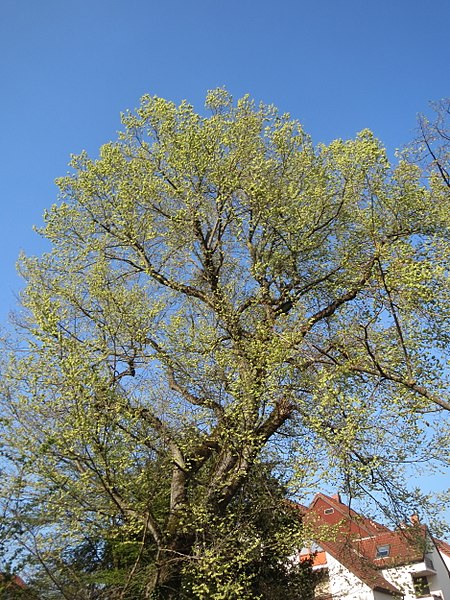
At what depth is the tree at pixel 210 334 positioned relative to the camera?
444 inches

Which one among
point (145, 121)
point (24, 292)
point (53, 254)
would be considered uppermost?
point (145, 121)

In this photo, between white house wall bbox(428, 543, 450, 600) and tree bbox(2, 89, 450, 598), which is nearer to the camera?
tree bbox(2, 89, 450, 598)

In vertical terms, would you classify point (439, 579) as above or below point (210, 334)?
below

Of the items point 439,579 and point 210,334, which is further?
point 439,579

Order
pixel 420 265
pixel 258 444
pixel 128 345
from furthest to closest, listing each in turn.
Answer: pixel 128 345
pixel 258 444
pixel 420 265

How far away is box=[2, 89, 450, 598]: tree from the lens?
444 inches

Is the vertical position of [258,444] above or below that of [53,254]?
below

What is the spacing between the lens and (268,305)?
48.0 feet

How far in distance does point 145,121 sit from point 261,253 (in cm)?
520

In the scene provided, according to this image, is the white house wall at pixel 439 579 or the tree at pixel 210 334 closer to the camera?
the tree at pixel 210 334

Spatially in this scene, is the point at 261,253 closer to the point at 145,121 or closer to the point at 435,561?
the point at 145,121

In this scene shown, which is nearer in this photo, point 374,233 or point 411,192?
point 374,233

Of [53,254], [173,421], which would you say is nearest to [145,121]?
[53,254]

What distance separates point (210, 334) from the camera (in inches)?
536
